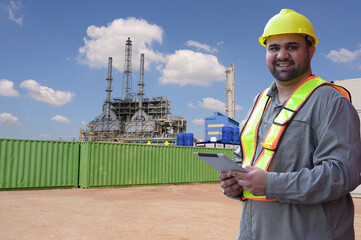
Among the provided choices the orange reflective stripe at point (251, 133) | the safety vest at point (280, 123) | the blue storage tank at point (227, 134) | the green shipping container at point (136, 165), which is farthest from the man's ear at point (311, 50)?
the blue storage tank at point (227, 134)

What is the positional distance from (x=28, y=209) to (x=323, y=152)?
8483 mm

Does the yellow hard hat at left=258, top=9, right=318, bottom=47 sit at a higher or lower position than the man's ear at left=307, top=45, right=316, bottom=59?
higher

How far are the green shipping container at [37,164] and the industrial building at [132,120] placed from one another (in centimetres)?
3273

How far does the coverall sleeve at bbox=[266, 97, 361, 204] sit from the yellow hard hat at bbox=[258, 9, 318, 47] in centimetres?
38

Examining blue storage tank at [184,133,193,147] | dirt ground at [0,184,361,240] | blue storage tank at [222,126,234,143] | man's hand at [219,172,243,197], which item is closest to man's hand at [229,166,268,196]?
man's hand at [219,172,243,197]

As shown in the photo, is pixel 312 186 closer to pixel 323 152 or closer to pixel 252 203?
pixel 323 152

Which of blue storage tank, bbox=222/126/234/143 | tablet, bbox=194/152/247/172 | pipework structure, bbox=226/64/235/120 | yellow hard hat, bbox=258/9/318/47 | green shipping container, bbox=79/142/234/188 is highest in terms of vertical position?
pipework structure, bbox=226/64/235/120

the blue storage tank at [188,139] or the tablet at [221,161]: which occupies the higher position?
the blue storage tank at [188,139]

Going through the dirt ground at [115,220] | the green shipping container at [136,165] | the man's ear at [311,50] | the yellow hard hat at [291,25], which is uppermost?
the yellow hard hat at [291,25]

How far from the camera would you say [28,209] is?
316 inches

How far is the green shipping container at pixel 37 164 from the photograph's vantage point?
1237 centimetres

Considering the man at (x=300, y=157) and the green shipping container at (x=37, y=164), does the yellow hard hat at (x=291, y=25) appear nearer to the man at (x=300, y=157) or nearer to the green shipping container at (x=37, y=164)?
the man at (x=300, y=157)

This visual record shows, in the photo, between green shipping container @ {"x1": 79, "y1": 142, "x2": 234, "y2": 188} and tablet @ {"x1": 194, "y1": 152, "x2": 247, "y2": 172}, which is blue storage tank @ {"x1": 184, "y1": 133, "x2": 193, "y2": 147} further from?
tablet @ {"x1": 194, "y1": 152, "x2": 247, "y2": 172}

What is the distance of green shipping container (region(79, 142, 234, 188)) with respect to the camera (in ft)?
45.6
